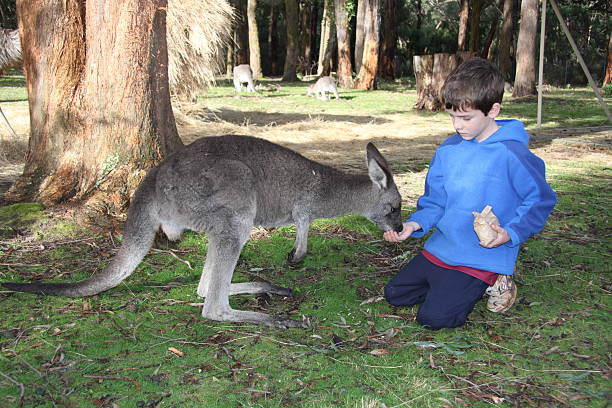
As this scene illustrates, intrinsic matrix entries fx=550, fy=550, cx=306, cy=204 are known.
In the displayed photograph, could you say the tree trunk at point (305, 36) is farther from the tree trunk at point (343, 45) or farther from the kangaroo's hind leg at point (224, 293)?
the kangaroo's hind leg at point (224, 293)

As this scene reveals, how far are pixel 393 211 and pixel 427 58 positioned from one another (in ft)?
30.4

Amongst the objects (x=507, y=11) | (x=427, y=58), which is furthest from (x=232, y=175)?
(x=507, y=11)

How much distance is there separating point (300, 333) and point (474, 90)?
60.8 inches

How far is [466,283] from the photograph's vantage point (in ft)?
9.84

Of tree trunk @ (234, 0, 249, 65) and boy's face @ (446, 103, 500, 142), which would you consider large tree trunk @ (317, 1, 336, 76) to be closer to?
tree trunk @ (234, 0, 249, 65)

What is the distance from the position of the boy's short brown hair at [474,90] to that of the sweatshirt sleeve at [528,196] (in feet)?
0.88

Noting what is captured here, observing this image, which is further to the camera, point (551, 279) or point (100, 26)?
point (100, 26)

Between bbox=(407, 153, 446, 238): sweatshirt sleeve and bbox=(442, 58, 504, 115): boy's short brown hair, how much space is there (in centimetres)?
43

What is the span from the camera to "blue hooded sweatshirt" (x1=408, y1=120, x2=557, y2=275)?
2824 mm

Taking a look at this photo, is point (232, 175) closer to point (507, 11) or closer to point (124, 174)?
point (124, 174)

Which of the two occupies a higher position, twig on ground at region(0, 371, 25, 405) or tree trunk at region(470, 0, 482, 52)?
tree trunk at region(470, 0, 482, 52)

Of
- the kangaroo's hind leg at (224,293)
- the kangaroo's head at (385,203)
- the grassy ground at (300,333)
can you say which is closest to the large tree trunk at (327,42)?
the grassy ground at (300,333)

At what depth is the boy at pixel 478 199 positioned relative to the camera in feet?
9.30

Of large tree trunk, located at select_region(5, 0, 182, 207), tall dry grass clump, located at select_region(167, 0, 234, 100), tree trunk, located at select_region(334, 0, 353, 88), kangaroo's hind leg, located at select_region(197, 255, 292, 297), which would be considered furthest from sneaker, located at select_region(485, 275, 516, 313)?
tree trunk, located at select_region(334, 0, 353, 88)
